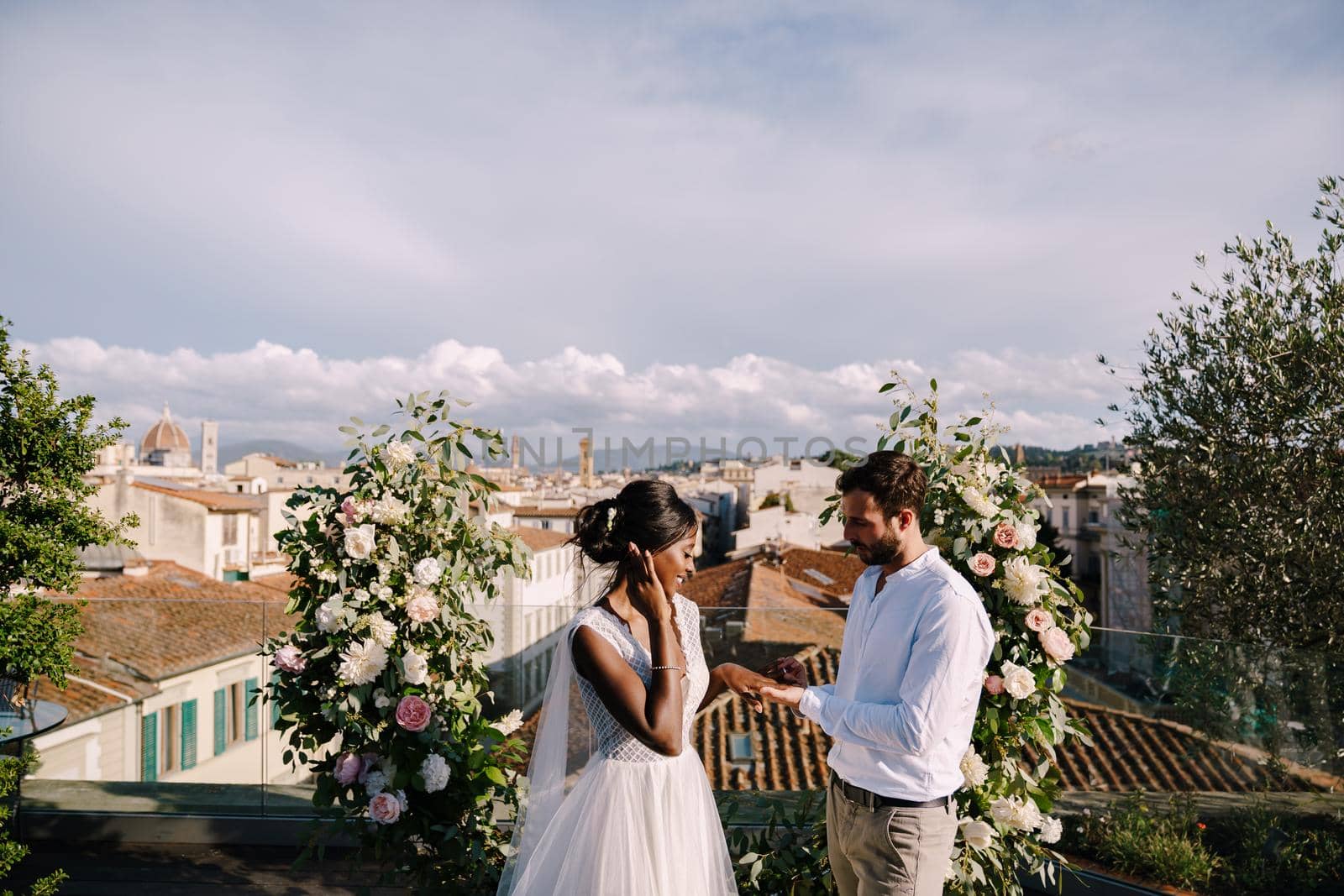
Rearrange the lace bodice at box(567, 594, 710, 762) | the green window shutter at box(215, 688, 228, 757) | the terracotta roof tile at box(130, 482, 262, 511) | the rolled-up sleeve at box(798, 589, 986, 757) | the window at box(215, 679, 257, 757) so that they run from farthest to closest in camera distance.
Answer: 1. the terracotta roof tile at box(130, 482, 262, 511)
2. the window at box(215, 679, 257, 757)
3. the green window shutter at box(215, 688, 228, 757)
4. the lace bodice at box(567, 594, 710, 762)
5. the rolled-up sleeve at box(798, 589, 986, 757)

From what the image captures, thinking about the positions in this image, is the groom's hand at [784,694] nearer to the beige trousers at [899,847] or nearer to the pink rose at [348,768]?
the beige trousers at [899,847]

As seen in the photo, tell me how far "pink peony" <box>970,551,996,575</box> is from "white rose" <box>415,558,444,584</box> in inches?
71.0

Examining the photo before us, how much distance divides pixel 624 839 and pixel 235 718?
3.18m

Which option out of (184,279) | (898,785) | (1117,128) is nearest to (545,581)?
(184,279)

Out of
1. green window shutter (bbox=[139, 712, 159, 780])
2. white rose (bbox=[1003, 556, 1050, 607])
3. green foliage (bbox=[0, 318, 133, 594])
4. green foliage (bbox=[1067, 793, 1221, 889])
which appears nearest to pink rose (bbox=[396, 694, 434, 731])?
green foliage (bbox=[0, 318, 133, 594])

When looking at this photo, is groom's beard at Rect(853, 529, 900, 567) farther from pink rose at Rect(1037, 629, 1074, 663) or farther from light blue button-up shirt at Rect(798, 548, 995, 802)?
pink rose at Rect(1037, 629, 1074, 663)

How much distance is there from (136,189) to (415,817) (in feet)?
23.9

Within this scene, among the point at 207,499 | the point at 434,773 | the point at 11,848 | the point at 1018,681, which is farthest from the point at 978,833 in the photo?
the point at 207,499

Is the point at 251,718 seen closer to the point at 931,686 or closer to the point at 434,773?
the point at 434,773

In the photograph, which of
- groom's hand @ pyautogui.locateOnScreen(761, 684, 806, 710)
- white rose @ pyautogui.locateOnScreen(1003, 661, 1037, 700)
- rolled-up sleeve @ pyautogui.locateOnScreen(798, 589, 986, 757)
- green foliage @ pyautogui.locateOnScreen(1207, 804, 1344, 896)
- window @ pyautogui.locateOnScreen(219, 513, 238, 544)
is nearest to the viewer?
rolled-up sleeve @ pyautogui.locateOnScreen(798, 589, 986, 757)

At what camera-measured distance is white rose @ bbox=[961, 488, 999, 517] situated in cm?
272

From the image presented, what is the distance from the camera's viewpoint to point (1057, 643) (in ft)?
8.72

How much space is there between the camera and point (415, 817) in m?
2.96

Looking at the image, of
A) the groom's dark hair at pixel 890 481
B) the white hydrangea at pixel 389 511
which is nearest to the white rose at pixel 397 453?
the white hydrangea at pixel 389 511
